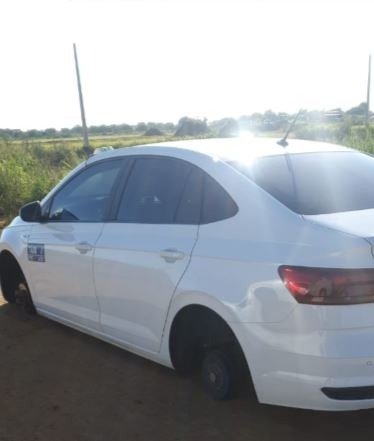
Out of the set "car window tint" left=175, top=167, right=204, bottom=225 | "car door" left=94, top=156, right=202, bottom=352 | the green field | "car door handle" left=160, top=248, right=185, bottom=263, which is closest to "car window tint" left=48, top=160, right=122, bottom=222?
"car door" left=94, top=156, right=202, bottom=352

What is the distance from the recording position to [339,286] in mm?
2830

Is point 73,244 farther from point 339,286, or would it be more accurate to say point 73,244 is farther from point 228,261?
point 339,286

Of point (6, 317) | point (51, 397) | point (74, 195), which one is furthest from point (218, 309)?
point (6, 317)

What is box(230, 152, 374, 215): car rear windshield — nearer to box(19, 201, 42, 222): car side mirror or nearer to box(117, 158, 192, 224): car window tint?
box(117, 158, 192, 224): car window tint

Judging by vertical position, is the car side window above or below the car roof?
below

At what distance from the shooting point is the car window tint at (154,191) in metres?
3.85

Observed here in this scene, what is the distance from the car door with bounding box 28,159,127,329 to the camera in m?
4.42

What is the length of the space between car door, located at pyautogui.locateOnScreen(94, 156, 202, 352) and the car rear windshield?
445 millimetres

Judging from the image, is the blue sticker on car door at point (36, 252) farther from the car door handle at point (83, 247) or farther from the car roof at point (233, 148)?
the car roof at point (233, 148)

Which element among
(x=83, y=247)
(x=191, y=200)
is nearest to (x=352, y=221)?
(x=191, y=200)

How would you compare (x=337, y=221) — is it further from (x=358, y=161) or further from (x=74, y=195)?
(x=74, y=195)

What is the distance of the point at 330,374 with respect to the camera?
2877 millimetres

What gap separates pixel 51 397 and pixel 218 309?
1.46m

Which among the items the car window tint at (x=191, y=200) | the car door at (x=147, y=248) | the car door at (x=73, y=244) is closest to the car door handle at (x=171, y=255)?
→ the car door at (x=147, y=248)
